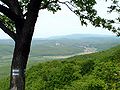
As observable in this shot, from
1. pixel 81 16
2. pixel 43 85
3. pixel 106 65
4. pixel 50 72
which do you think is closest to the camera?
pixel 81 16

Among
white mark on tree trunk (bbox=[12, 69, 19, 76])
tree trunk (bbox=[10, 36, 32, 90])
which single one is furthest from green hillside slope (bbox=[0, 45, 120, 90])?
white mark on tree trunk (bbox=[12, 69, 19, 76])

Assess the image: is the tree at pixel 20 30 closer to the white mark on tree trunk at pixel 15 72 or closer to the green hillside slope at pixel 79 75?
the white mark on tree trunk at pixel 15 72

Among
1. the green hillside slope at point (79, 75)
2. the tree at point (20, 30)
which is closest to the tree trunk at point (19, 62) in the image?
the tree at point (20, 30)

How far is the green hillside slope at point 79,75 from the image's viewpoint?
59.8ft

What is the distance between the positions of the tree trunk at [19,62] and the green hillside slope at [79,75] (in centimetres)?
407

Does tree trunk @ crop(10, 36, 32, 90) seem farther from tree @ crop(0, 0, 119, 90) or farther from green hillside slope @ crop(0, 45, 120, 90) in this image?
green hillside slope @ crop(0, 45, 120, 90)

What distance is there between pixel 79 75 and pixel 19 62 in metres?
13.6

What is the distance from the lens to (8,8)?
14.8 metres

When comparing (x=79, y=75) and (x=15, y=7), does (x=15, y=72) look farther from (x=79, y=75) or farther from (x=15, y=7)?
(x=79, y=75)

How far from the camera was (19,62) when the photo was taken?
14.7 m

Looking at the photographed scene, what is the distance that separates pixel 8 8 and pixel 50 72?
58.9 ft

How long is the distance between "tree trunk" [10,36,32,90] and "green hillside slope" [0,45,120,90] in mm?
4068

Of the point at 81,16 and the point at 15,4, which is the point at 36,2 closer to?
the point at 15,4

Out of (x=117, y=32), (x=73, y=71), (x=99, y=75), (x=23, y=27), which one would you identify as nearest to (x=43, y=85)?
(x=73, y=71)
